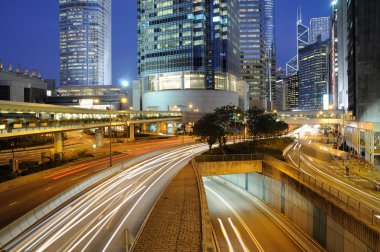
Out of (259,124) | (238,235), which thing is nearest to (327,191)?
(238,235)

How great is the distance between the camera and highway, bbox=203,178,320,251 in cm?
2534

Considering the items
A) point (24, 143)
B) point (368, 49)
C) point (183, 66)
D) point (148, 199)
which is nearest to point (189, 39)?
point (183, 66)

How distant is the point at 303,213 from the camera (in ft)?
91.4

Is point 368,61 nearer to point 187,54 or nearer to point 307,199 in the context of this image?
point 307,199

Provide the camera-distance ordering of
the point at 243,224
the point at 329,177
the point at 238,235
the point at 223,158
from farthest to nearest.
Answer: the point at 223,158
the point at 329,177
the point at 243,224
the point at 238,235

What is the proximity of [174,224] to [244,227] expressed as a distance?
12.9 metres

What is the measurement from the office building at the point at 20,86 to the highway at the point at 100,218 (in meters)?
74.6

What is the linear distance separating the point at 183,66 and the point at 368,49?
67988 millimetres

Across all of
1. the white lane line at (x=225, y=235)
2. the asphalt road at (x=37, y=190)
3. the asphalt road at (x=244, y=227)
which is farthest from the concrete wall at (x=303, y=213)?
the asphalt road at (x=37, y=190)

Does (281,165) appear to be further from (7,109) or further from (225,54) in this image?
(225,54)

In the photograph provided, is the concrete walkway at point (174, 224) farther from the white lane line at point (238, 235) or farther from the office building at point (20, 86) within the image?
the office building at point (20, 86)

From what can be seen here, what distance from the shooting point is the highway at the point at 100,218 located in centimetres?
1627

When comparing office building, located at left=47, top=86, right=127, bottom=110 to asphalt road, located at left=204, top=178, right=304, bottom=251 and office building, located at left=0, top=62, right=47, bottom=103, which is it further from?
asphalt road, located at left=204, top=178, right=304, bottom=251

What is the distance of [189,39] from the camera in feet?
406
